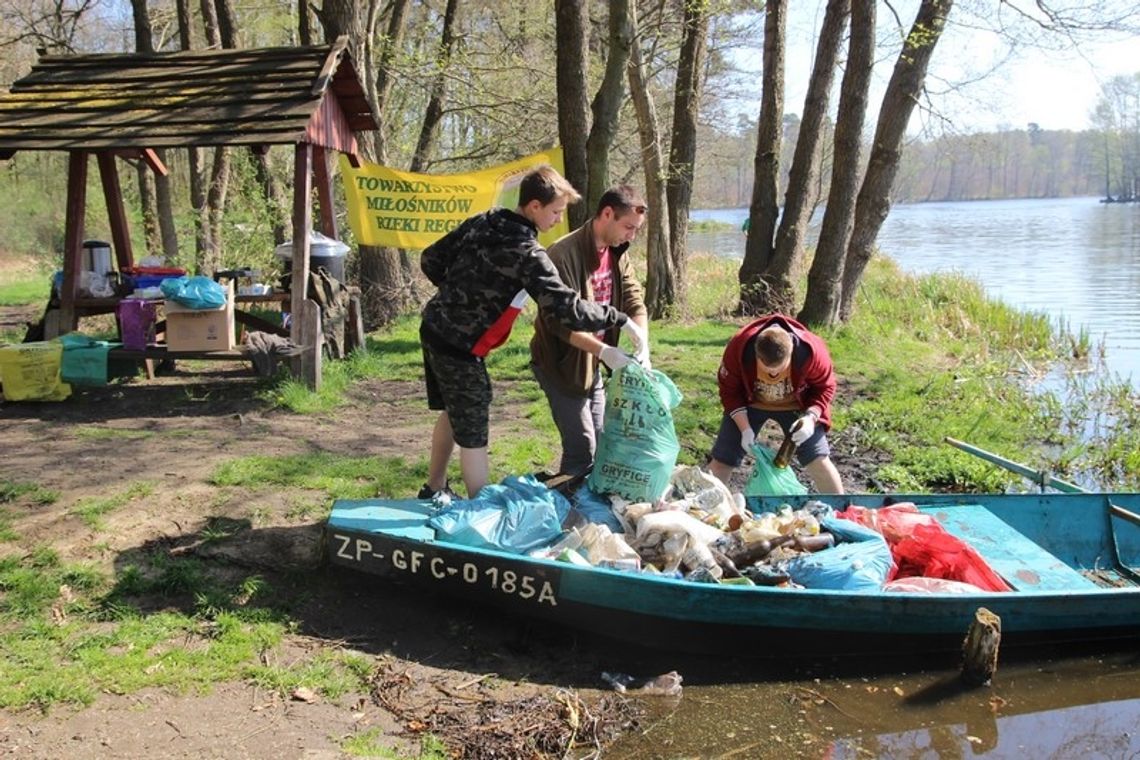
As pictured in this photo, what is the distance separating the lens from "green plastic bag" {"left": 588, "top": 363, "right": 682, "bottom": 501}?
17.0 feet

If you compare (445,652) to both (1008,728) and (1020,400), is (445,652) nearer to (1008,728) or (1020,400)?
(1008,728)

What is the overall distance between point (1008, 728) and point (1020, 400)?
600cm

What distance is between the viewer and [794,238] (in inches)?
531

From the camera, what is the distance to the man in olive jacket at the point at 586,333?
497 centimetres

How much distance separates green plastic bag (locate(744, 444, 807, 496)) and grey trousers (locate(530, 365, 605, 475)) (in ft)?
3.19

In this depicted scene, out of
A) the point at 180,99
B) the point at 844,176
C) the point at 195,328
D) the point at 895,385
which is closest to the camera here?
the point at 195,328

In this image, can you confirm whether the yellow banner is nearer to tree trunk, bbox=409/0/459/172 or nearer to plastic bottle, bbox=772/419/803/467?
tree trunk, bbox=409/0/459/172

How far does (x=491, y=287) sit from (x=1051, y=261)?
90.9ft

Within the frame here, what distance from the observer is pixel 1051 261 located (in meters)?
28.2

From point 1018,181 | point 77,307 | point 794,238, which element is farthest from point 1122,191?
point 77,307

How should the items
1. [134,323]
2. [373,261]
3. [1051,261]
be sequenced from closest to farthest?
[134,323] → [373,261] → [1051,261]

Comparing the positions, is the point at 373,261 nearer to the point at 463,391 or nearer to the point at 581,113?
the point at 581,113

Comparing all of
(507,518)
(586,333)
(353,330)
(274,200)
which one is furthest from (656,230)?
(507,518)

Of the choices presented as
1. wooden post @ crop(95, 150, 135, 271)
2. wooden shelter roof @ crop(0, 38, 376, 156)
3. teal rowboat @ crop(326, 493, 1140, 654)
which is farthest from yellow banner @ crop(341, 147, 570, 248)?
teal rowboat @ crop(326, 493, 1140, 654)
